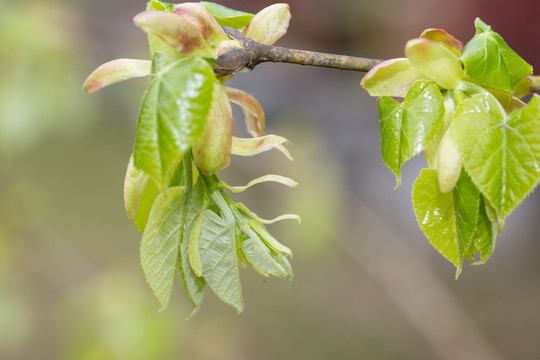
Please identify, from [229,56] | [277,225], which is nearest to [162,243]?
[229,56]

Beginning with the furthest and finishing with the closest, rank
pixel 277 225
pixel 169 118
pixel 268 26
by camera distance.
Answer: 1. pixel 277 225
2. pixel 268 26
3. pixel 169 118

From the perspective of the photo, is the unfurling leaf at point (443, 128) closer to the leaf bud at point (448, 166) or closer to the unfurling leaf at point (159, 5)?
the leaf bud at point (448, 166)

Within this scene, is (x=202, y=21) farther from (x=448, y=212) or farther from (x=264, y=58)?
(x=448, y=212)

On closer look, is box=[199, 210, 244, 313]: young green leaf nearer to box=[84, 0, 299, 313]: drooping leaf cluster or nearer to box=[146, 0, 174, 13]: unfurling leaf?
box=[84, 0, 299, 313]: drooping leaf cluster

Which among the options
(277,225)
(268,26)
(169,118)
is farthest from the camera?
(277,225)

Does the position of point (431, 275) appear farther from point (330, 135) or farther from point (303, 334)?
point (330, 135)

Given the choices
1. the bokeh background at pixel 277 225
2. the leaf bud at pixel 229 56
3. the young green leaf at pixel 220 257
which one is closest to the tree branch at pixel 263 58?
the leaf bud at pixel 229 56
